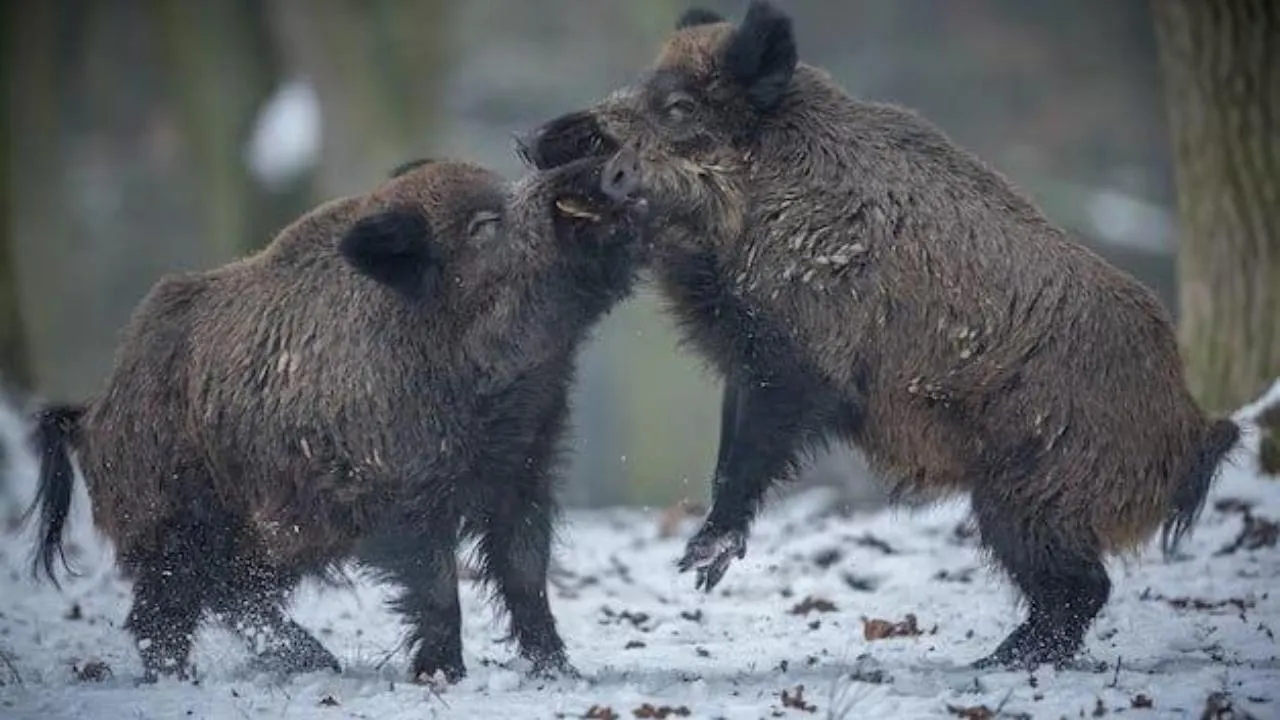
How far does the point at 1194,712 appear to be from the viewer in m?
6.27

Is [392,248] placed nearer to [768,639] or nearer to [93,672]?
[93,672]

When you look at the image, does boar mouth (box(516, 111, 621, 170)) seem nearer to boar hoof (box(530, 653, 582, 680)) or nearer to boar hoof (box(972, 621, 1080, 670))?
boar hoof (box(530, 653, 582, 680))

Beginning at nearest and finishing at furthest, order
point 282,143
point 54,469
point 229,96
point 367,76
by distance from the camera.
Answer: point 54,469
point 282,143
point 229,96
point 367,76

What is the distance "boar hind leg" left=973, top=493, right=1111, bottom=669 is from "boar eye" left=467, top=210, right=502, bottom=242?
2.27 metres

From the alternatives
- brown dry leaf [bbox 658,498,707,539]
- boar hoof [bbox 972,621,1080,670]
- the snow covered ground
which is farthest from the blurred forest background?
boar hoof [bbox 972,621,1080,670]

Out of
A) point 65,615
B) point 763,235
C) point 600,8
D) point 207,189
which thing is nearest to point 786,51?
point 763,235

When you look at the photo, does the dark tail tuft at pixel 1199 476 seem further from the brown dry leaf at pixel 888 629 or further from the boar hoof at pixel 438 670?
the boar hoof at pixel 438 670

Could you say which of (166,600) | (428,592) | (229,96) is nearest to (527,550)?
(428,592)

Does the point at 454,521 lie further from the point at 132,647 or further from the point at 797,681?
the point at 132,647

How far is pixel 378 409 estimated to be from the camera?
730cm

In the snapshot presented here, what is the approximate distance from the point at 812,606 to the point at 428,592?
2.39 metres

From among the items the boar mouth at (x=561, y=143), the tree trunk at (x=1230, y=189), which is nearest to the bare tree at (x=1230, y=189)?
the tree trunk at (x=1230, y=189)

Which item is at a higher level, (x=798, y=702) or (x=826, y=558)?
(x=798, y=702)

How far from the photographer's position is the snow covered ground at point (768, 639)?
655cm
